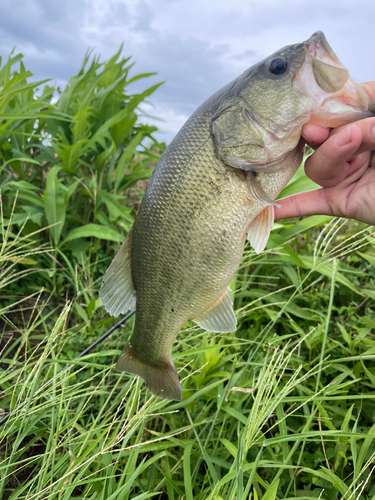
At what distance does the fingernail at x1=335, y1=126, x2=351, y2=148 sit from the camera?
1336 mm

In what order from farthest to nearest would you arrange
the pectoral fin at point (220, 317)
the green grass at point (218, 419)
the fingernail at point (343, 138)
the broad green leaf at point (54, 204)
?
the broad green leaf at point (54, 204) → the pectoral fin at point (220, 317) → the green grass at point (218, 419) → the fingernail at point (343, 138)

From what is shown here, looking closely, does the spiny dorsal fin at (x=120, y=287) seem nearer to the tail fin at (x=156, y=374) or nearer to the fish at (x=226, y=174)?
the fish at (x=226, y=174)

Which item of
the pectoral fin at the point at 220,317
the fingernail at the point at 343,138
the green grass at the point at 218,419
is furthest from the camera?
the pectoral fin at the point at 220,317

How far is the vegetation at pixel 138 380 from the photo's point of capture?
1.52 m

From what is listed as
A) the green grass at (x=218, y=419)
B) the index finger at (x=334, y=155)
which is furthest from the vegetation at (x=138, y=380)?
the index finger at (x=334, y=155)

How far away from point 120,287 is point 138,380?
42cm

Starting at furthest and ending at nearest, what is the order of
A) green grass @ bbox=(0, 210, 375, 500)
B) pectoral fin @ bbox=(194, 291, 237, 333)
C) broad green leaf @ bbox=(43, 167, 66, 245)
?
broad green leaf @ bbox=(43, 167, 66, 245) < pectoral fin @ bbox=(194, 291, 237, 333) < green grass @ bbox=(0, 210, 375, 500)

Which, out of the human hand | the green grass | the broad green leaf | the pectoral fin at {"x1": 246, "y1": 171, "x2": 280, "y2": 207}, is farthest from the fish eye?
the broad green leaf

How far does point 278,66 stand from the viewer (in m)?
1.43

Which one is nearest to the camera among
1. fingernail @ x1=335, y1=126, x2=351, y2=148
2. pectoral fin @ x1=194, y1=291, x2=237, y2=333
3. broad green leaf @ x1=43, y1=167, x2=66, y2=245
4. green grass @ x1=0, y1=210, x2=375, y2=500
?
fingernail @ x1=335, y1=126, x2=351, y2=148

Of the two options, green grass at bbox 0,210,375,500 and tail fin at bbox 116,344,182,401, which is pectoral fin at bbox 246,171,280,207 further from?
tail fin at bbox 116,344,182,401

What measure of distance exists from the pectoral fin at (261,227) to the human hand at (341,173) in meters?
0.29

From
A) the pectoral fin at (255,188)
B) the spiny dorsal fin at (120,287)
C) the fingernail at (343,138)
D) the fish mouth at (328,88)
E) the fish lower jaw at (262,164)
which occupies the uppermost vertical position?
the fish mouth at (328,88)

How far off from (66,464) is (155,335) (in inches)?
28.6
